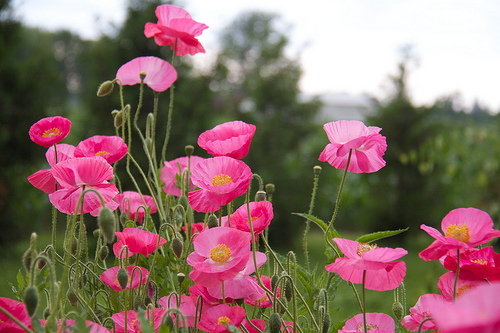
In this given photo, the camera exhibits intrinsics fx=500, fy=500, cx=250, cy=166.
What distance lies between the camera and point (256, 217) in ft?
2.15

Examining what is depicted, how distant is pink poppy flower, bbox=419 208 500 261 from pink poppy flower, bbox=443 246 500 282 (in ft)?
0.13

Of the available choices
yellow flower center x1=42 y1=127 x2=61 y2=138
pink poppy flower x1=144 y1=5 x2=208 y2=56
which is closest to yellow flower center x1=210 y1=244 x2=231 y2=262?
yellow flower center x1=42 y1=127 x2=61 y2=138

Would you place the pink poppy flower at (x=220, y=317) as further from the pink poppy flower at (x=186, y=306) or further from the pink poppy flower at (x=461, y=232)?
the pink poppy flower at (x=461, y=232)

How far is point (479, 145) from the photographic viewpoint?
12.5ft

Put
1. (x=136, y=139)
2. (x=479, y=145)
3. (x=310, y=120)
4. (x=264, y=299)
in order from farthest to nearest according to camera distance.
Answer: (x=310, y=120) < (x=136, y=139) < (x=479, y=145) < (x=264, y=299)

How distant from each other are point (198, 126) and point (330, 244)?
4294mm

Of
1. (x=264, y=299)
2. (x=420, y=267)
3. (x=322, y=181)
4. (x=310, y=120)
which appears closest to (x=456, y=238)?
(x=264, y=299)

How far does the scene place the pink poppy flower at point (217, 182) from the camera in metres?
0.61

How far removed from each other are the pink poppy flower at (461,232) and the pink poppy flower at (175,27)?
52 centimetres

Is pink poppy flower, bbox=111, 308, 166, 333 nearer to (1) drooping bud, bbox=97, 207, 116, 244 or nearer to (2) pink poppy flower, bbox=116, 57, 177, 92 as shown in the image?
(1) drooping bud, bbox=97, 207, 116, 244

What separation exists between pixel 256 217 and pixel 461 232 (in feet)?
0.81

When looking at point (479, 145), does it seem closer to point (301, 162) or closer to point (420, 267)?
point (420, 267)

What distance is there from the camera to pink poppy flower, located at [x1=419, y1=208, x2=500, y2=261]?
0.53 m

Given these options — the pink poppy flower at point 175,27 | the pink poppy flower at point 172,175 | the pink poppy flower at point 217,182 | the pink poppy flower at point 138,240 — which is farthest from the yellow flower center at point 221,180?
the pink poppy flower at point 175,27
